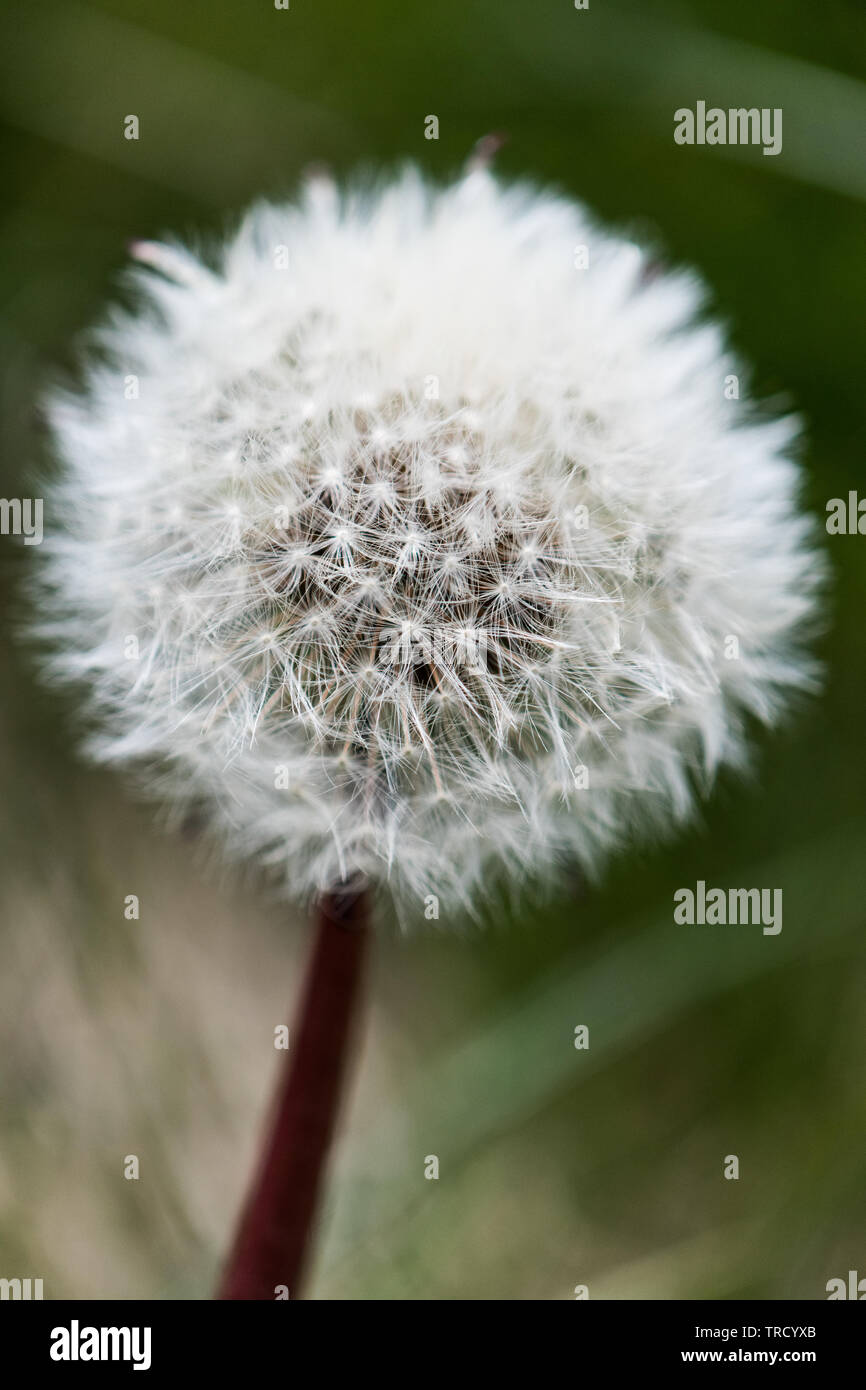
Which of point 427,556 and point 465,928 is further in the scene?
point 465,928

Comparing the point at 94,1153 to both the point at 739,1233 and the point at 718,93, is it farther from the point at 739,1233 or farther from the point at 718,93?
the point at 718,93

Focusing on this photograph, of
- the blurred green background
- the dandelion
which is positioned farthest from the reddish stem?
the blurred green background

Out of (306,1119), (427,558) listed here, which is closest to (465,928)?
(306,1119)

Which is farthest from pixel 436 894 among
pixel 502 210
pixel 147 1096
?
pixel 147 1096

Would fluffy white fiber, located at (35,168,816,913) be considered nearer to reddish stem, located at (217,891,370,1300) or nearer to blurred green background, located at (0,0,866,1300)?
reddish stem, located at (217,891,370,1300)

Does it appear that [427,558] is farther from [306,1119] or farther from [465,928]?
[465,928]
